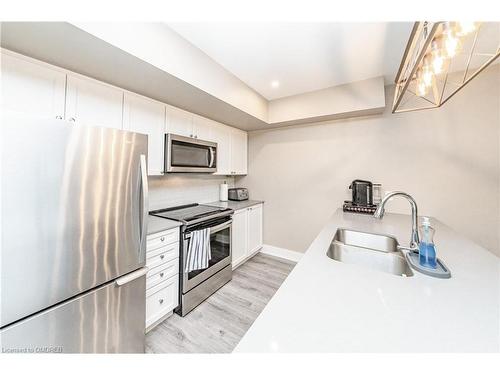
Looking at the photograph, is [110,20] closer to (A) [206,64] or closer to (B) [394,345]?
(A) [206,64]

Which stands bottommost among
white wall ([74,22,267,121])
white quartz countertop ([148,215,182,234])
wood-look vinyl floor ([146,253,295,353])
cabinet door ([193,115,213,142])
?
wood-look vinyl floor ([146,253,295,353])

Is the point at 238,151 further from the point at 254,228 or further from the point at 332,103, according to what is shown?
the point at 332,103

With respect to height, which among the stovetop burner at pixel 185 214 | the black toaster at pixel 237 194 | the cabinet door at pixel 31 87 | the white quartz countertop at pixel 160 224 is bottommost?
the white quartz countertop at pixel 160 224

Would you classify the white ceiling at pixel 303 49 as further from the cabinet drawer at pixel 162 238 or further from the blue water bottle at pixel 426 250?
the cabinet drawer at pixel 162 238

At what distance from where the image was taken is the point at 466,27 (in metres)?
0.80

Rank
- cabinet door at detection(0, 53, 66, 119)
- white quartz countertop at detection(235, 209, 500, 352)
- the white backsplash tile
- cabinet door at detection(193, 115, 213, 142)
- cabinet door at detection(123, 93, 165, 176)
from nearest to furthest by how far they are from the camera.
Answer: white quartz countertop at detection(235, 209, 500, 352)
cabinet door at detection(0, 53, 66, 119)
cabinet door at detection(123, 93, 165, 176)
the white backsplash tile
cabinet door at detection(193, 115, 213, 142)

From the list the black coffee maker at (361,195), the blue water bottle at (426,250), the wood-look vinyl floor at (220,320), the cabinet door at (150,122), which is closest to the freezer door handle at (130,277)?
the wood-look vinyl floor at (220,320)

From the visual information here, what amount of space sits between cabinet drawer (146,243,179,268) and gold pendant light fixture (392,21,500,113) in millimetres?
2016

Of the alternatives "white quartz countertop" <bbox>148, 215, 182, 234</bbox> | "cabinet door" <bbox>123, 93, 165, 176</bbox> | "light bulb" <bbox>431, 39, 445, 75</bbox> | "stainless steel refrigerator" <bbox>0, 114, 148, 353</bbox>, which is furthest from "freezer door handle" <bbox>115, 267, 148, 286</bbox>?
"light bulb" <bbox>431, 39, 445, 75</bbox>

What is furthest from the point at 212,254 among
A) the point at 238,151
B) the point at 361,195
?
the point at 361,195

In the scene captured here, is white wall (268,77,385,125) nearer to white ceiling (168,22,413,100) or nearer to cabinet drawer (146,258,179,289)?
white ceiling (168,22,413,100)

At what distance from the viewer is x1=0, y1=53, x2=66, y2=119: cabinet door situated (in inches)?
43.5

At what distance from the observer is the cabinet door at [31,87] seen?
1.11m

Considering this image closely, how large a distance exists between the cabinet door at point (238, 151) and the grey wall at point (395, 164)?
6.2 inches
